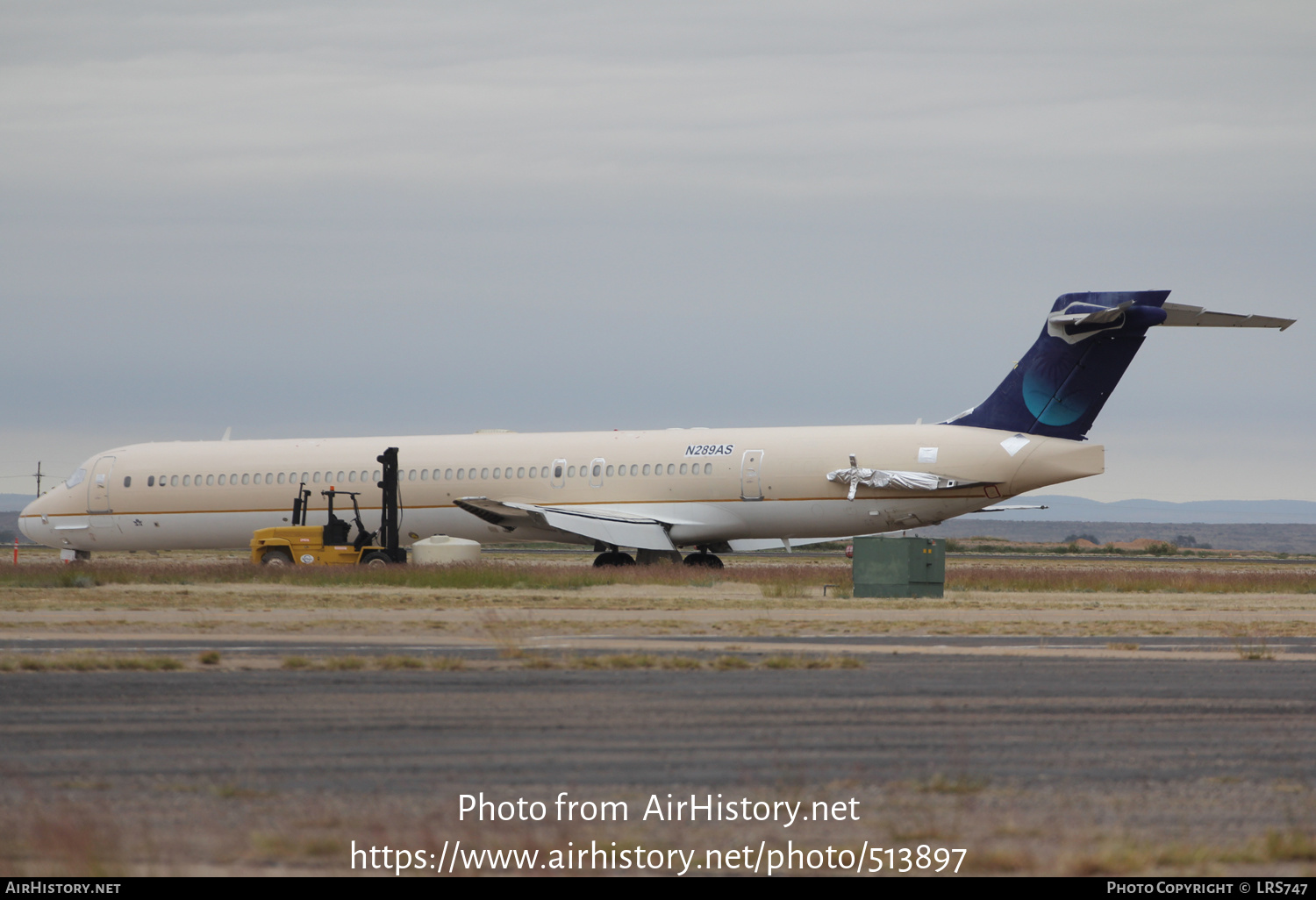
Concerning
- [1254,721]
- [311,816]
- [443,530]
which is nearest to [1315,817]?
[1254,721]

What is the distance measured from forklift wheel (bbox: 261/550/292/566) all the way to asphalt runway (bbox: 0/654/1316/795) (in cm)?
2400

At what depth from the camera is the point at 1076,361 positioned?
35.3 m

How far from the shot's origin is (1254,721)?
12.1 metres

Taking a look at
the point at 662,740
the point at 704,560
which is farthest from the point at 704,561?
the point at 662,740

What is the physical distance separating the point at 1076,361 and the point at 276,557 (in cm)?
2104

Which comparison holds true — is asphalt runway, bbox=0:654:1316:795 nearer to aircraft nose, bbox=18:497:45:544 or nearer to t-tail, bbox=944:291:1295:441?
t-tail, bbox=944:291:1295:441

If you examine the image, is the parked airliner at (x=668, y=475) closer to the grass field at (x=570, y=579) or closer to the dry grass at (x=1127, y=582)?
the grass field at (x=570, y=579)

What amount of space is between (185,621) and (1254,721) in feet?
51.0

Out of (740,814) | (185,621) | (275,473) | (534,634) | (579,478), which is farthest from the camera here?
(275,473)

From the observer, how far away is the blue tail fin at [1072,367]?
114 feet

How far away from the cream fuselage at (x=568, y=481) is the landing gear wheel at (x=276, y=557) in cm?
334

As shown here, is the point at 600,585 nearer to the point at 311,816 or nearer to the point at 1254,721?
the point at 1254,721

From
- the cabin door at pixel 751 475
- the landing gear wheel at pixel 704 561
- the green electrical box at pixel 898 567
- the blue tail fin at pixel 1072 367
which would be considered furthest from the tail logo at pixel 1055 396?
the landing gear wheel at pixel 704 561

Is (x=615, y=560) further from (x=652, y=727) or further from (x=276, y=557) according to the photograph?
(x=652, y=727)
